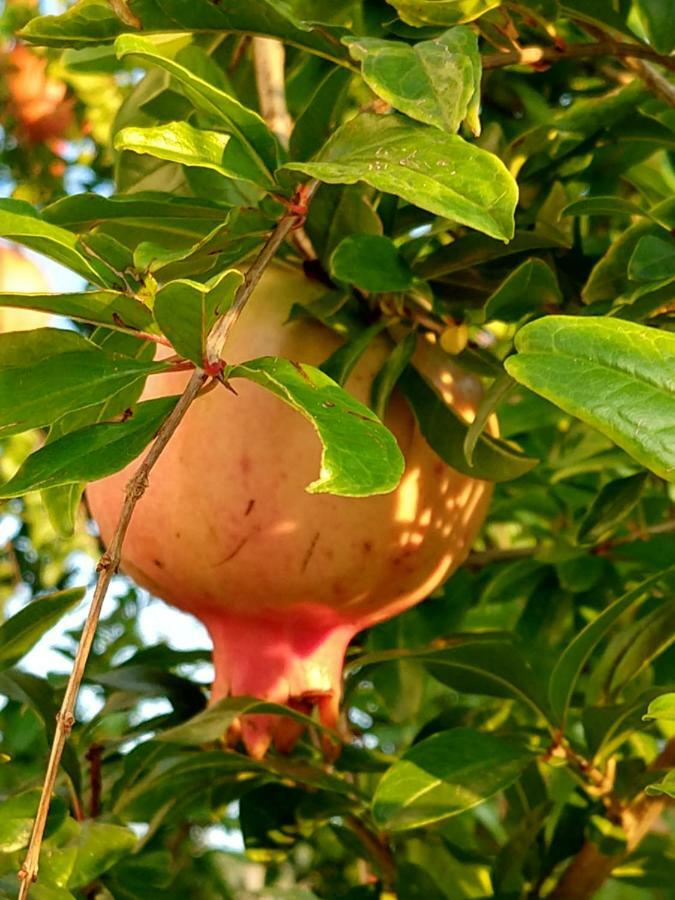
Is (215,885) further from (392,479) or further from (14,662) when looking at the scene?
(392,479)

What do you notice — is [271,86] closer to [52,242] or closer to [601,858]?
[52,242]

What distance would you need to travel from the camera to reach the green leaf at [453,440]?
860 millimetres

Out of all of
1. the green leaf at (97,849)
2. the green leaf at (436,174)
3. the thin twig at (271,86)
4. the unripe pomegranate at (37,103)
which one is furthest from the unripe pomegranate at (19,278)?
the green leaf at (436,174)

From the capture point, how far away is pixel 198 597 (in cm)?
89

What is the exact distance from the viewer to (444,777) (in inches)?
34.2

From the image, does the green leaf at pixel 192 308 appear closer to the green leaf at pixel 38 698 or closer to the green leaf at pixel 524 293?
the green leaf at pixel 524 293

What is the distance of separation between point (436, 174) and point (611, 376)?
13 centimetres

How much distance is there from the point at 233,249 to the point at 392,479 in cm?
24

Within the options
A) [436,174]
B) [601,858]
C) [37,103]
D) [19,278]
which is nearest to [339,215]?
[436,174]

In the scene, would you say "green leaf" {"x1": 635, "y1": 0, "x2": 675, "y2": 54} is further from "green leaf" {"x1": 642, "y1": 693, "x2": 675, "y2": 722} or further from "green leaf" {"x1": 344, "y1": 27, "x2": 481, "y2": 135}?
"green leaf" {"x1": 642, "y1": 693, "x2": 675, "y2": 722}

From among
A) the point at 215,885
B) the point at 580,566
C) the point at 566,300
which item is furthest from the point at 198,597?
the point at 215,885

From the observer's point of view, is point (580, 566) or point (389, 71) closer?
point (389, 71)

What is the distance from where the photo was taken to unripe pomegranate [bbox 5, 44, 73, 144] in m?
2.74

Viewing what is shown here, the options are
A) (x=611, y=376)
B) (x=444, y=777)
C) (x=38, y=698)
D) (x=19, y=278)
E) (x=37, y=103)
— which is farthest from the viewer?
(x=37, y=103)
